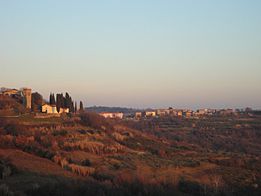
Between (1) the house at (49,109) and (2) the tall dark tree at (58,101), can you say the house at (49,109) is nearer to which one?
(1) the house at (49,109)

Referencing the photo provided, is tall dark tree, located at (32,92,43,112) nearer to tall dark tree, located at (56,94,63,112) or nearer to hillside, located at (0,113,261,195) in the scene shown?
tall dark tree, located at (56,94,63,112)

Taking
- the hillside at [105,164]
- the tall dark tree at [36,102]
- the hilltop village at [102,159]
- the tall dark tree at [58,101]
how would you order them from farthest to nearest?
the tall dark tree at [58,101] < the tall dark tree at [36,102] < the hilltop village at [102,159] < the hillside at [105,164]

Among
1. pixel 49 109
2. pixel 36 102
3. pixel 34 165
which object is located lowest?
pixel 34 165

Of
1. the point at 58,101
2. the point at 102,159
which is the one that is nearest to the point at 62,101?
the point at 58,101

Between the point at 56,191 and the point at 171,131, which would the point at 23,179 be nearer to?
the point at 56,191

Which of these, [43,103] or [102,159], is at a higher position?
[43,103]

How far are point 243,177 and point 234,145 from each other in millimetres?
43464

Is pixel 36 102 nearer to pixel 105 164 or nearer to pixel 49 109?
pixel 49 109

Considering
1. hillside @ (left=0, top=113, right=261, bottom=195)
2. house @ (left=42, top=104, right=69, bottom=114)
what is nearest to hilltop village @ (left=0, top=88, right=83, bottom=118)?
house @ (left=42, top=104, right=69, bottom=114)

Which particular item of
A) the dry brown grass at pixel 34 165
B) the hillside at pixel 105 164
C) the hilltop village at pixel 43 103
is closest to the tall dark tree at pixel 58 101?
the hilltop village at pixel 43 103

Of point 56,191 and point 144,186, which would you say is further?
point 144,186

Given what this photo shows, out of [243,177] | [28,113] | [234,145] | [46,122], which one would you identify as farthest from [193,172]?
[234,145]

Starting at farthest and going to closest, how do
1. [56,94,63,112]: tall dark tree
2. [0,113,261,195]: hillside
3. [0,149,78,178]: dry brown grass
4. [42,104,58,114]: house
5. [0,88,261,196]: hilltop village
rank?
[56,94,63,112]: tall dark tree < [42,104,58,114]: house < [0,149,78,178]: dry brown grass < [0,88,261,196]: hilltop village < [0,113,261,195]: hillside

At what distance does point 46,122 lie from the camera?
4672cm
